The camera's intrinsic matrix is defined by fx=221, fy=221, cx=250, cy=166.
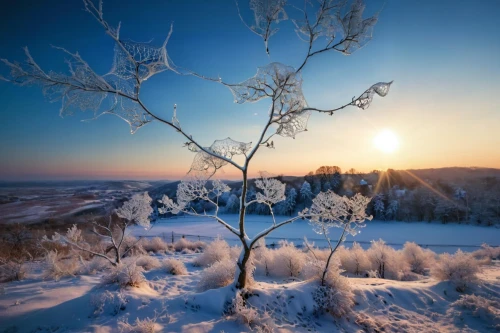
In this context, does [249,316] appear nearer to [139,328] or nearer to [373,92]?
[139,328]

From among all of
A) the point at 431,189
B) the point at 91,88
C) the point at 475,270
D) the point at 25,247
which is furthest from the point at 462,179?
the point at 25,247

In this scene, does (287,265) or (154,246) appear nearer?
(287,265)

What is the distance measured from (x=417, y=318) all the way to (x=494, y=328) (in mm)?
1842

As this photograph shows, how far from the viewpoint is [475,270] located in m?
8.91

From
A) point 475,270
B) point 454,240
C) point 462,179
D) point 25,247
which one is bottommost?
point 454,240

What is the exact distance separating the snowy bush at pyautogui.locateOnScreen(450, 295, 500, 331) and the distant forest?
85.3 ft

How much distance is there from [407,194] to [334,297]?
156 feet

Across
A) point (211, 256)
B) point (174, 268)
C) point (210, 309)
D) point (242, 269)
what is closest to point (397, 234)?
point (211, 256)

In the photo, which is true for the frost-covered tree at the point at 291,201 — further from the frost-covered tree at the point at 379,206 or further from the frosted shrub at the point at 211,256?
the frosted shrub at the point at 211,256

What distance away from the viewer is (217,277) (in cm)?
756

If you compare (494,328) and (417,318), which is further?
(417,318)

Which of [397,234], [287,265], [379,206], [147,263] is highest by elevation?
[287,265]

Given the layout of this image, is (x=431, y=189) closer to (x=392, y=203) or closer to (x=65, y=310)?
(x=392, y=203)

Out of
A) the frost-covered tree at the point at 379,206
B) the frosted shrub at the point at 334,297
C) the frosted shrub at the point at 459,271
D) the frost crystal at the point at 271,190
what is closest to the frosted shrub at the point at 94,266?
the frost crystal at the point at 271,190
